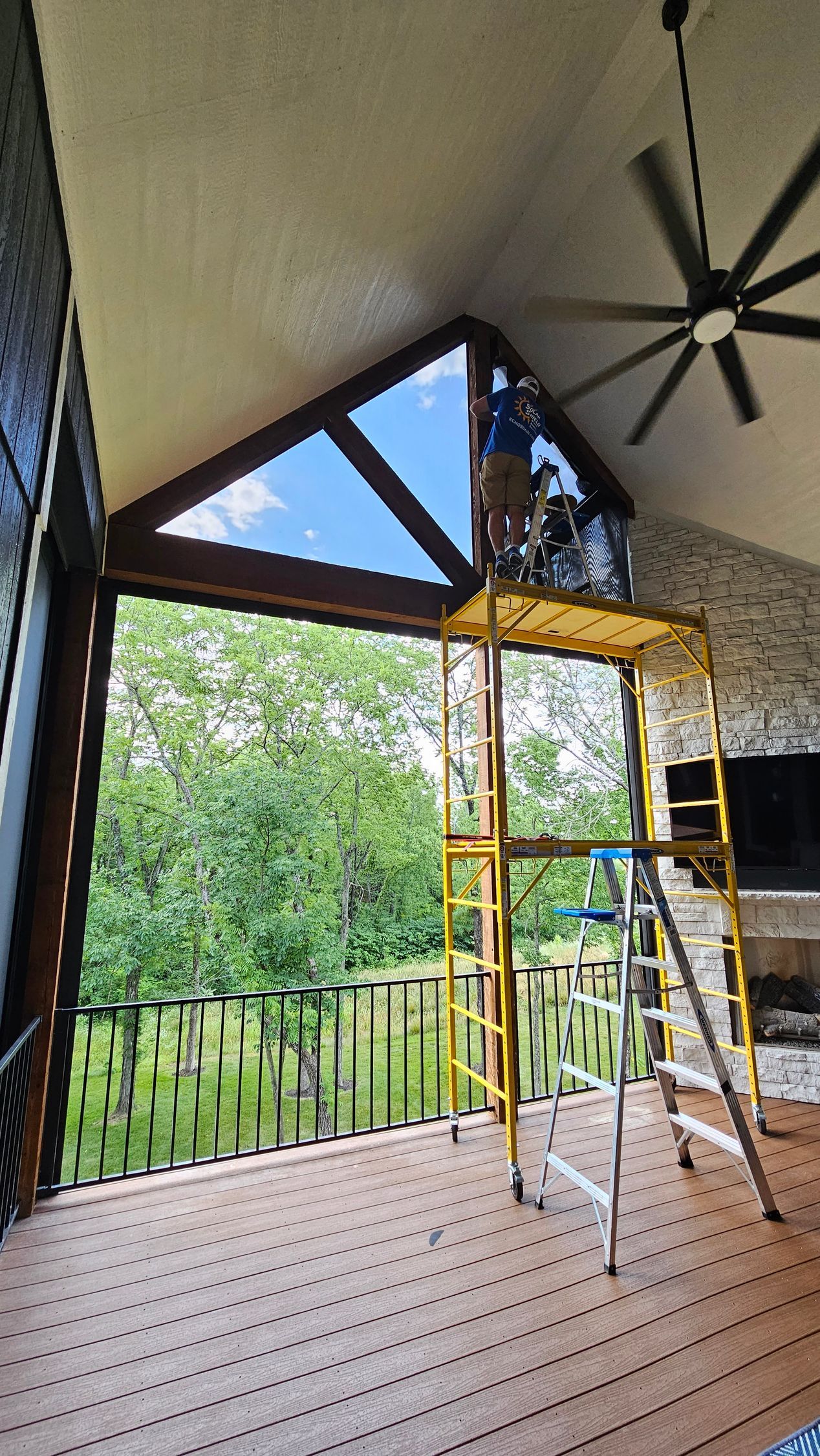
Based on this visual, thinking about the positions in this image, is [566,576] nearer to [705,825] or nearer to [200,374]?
[705,825]

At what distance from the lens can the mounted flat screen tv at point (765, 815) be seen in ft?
13.2

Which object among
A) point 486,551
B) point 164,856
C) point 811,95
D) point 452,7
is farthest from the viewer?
point 164,856

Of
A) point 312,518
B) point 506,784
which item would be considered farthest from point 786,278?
point 506,784

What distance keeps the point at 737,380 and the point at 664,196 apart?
0.81 metres

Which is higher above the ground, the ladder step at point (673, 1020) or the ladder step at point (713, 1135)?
the ladder step at point (673, 1020)

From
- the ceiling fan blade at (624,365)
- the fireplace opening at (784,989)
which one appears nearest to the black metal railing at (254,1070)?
the fireplace opening at (784,989)

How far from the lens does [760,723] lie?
4340mm

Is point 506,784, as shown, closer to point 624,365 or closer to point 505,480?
point 505,480

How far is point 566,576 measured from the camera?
192 inches

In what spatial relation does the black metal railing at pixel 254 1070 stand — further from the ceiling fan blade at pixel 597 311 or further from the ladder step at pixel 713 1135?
the ceiling fan blade at pixel 597 311

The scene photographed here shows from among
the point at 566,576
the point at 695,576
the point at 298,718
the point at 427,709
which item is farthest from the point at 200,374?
the point at 427,709

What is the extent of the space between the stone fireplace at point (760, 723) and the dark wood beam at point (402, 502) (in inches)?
67.8

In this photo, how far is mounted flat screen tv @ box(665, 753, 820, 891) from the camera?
4031 millimetres

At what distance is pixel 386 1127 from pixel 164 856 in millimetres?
4426
